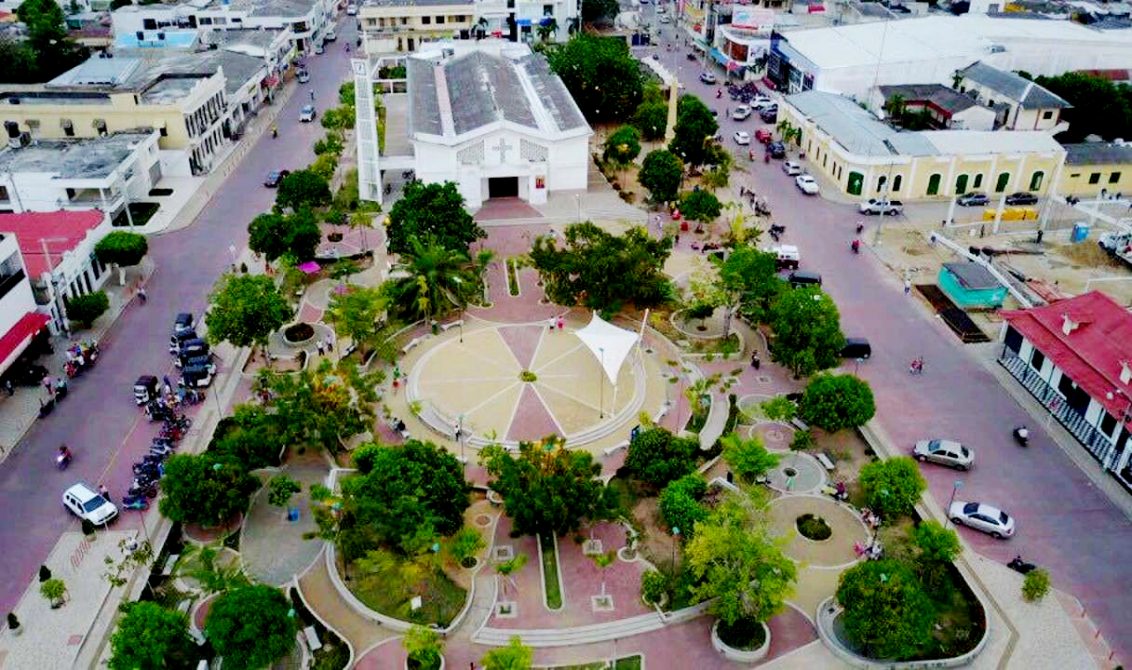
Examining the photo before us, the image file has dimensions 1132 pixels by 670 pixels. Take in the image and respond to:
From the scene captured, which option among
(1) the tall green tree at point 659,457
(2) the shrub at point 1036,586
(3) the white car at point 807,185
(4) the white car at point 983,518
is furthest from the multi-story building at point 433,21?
(2) the shrub at point 1036,586

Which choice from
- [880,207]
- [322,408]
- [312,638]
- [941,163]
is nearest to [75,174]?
[322,408]

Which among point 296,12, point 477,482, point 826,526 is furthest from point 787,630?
point 296,12

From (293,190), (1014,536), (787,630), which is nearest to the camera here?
(787,630)

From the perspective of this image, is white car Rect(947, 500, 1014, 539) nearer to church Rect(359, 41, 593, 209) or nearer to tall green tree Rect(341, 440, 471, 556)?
tall green tree Rect(341, 440, 471, 556)

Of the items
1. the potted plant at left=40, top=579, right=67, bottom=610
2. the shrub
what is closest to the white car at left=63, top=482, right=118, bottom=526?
the potted plant at left=40, top=579, right=67, bottom=610

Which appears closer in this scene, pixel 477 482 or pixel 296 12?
pixel 477 482

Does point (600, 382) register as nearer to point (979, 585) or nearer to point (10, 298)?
point (979, 585)

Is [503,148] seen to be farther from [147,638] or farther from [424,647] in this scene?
[147,638]

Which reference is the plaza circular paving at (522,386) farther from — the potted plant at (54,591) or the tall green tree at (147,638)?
the potted plant at (54,591)
